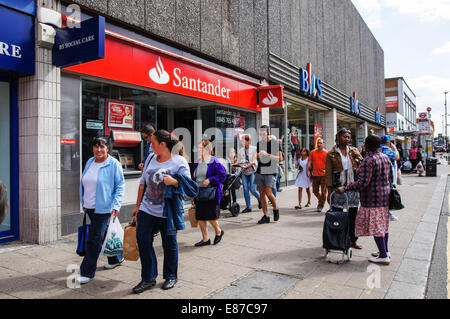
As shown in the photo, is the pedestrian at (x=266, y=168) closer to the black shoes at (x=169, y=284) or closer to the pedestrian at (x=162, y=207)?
the pedestrian at (x=162, y=207)

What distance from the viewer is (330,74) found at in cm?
1906

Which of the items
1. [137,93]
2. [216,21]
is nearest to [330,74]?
[216,21]

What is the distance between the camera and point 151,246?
3.77 m

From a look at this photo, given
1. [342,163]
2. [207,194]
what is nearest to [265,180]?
[342,163]

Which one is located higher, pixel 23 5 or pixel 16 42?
pixel 23 5

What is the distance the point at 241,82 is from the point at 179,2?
3605 millimetres

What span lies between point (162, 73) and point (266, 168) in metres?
3.35

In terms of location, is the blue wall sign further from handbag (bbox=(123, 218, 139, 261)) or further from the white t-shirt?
handbag (bbox=(123, 218, 139, 261))

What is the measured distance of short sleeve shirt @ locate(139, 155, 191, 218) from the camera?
12.2 ft

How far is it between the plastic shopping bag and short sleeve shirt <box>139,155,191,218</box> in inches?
26.1

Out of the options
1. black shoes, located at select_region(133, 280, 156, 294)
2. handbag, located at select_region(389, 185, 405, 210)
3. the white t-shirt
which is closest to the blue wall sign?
the white t-shirt

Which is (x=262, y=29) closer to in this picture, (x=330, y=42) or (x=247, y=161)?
(x=247, y=161)

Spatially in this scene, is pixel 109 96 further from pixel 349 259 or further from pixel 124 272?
pixel 349 259
